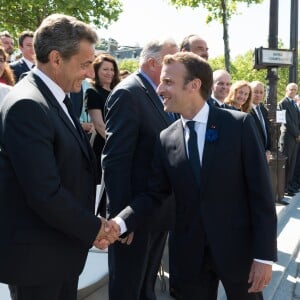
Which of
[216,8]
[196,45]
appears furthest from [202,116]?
[216,8]

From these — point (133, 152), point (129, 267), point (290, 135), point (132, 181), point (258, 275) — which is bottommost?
point (290, 135)

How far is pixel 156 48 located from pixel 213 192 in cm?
121

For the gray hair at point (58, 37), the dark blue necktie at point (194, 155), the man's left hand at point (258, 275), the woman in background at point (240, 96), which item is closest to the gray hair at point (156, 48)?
the dark blue necktie at point (194, 155)

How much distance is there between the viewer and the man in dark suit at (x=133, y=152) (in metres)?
2.83

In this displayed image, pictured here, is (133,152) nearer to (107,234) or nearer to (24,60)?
(107,234)

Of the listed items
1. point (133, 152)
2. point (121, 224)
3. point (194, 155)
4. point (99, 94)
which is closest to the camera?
point (194, 155)

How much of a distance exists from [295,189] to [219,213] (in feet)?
23.4

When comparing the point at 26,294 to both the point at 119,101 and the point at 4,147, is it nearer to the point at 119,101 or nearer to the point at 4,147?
the point at 4,147

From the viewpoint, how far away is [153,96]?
3.00 m

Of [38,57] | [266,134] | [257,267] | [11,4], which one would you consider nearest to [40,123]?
[38,57]

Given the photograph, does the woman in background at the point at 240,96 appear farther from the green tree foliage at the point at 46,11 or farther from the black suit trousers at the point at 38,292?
the green tree foliage at the point at 46,11

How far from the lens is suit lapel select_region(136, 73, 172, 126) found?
298 centimetres

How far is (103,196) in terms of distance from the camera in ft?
10.5

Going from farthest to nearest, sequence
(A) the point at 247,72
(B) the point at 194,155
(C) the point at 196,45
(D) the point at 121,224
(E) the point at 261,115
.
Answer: (A) the point at 247,72 → (E) the point at 261,115 → (C) the point at 196,45 → (D) the point at 121,224 → (B) the point at 194,155
